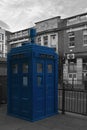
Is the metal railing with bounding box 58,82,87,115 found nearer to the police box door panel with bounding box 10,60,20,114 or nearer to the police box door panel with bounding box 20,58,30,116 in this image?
the police box door panel with bounding box 20,58,30,116

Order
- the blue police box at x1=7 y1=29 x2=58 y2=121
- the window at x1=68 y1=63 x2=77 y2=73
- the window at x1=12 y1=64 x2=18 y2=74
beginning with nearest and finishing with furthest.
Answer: the blue police box at x1=7 y1=29 x2=58 y2=121, the window at x1=12 y1=64 x2=18 y2=74, the window at x1=68 y1=63 x2=77 y2=73

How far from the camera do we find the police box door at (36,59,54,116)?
686 cm

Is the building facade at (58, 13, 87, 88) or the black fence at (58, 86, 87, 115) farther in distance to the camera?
the building facade at (58, 13, 87, 88)

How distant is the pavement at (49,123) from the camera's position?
19.6ft

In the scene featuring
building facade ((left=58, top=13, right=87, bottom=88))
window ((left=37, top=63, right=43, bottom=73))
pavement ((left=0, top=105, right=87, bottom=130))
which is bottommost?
pavement ((left=0, top=105, right=87, bottom=130))

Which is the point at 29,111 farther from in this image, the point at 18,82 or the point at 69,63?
the point at 69,63

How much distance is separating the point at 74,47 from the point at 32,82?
2214 centimetres

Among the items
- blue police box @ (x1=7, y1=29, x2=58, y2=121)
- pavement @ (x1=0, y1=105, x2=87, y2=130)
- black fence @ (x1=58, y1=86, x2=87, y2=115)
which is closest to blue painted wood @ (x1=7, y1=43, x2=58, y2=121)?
blue police box @ (x1=7, y1=29, x2=58, y2=121)

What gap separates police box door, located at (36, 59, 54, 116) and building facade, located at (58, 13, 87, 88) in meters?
18.8

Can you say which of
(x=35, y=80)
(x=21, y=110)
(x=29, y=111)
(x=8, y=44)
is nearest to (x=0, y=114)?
(x=21, y=110)

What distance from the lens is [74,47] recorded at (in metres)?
28.0

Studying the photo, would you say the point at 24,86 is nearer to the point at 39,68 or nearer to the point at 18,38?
the point at 39,68

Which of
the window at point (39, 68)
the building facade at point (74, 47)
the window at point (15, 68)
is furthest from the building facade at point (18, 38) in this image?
the window at point (39, 68)

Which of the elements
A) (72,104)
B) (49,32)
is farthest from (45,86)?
(49,32)
